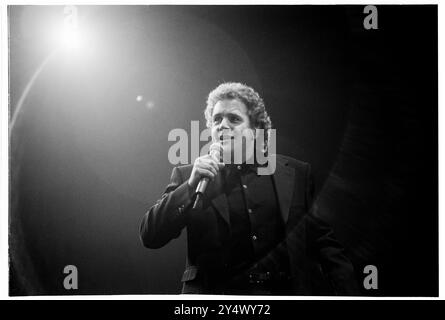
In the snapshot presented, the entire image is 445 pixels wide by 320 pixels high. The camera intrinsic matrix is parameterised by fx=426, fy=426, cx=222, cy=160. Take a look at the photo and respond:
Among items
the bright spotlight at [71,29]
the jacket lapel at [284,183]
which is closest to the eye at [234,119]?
the jacket lapel at [284,183]

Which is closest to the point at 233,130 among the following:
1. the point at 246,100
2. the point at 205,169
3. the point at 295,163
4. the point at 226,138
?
the point at 226,138

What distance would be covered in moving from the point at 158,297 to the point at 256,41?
6.22 ft

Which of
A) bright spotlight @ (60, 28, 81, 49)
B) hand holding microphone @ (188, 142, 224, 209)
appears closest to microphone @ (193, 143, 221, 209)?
hand holding microphone @ (188, 142, 224, 209)

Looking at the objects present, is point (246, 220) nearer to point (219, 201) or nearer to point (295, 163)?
point (219, 201)

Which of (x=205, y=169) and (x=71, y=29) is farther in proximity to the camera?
(x=71, y=29)

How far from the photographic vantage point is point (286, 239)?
2.86 m

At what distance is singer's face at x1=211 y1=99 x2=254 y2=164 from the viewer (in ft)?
9.52

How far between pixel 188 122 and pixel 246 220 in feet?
Result: 2.56

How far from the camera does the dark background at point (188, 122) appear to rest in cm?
291

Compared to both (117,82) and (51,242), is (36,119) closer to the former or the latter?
(117,82)

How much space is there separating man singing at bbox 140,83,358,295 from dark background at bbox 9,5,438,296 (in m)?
0.09

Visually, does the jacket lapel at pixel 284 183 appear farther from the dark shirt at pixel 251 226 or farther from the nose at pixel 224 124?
the nose at pixel 224 124

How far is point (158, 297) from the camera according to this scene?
9.58ft
